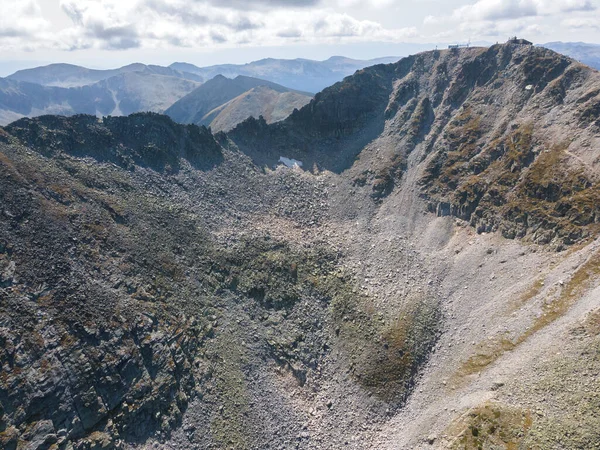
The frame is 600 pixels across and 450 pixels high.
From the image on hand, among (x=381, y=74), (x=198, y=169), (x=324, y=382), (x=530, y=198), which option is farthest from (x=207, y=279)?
(x=381, y=74)

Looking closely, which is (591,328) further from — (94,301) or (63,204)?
(63,204)

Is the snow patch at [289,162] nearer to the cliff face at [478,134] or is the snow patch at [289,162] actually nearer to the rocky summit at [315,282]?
the cliff face at [478,134]

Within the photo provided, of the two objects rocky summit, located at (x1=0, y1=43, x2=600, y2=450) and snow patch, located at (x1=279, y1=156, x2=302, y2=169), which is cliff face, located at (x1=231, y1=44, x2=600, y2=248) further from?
snow patch, located at (x1=279, y1=156, x2=302, y2=169)

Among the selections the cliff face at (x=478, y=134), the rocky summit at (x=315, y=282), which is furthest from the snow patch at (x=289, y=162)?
the rocky summit at (x=315, y=282)

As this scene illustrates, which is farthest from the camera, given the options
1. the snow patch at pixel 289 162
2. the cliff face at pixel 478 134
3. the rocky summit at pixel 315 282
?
the snow patch at pixel 289 162

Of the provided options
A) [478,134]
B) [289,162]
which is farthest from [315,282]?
[478,134]

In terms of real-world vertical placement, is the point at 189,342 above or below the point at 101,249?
below

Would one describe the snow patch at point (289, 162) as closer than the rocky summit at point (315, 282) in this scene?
No

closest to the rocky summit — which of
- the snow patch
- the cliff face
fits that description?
the cliff face

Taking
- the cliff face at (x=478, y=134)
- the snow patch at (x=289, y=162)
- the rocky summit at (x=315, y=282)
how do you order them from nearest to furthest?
the rocky summit at (x=315, y=282) < the cliff face at (x=478, y=134) < the snow patch at (x=289, y=162)
